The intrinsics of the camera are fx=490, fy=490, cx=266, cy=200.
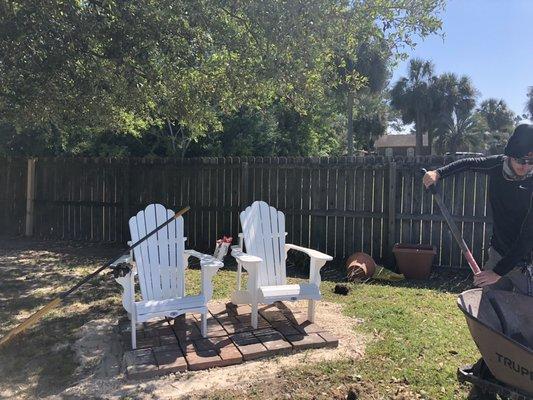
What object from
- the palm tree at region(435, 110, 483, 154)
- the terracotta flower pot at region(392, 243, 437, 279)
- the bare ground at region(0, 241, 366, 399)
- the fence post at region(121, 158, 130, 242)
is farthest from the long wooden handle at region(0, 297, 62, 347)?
the palm tree at region(435, 110, 483, 154)

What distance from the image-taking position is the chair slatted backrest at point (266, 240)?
193 inches

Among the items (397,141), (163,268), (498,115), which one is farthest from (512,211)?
(397,141)

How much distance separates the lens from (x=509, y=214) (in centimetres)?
304

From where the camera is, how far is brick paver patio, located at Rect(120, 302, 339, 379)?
144 inches

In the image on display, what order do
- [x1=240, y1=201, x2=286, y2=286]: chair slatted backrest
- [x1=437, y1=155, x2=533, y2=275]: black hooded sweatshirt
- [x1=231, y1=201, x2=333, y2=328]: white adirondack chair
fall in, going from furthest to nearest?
[x1=240, y1=201, x2=286, y2=286]: chair slatted backrest, [x1=231, y1=201, x2=333, y2=328]: white adirondack chair, [x1=437, y1=155, x2=533, y2=275]: black hooded sweatshirt

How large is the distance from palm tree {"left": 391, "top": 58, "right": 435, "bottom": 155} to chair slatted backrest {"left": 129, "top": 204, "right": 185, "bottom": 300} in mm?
40304

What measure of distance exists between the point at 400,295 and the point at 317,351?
2311 millimetres

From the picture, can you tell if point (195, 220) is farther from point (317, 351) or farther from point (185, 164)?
point (317, 351)

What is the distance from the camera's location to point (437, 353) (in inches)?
156

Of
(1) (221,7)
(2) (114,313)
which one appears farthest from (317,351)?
(1) (221,7)

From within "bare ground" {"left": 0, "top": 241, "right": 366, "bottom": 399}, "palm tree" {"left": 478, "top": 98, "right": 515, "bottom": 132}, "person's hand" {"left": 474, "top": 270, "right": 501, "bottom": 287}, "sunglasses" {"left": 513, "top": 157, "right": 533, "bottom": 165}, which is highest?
"palm tree" {"left": 478, "top": 98, "right": 515, "bottom": 132}

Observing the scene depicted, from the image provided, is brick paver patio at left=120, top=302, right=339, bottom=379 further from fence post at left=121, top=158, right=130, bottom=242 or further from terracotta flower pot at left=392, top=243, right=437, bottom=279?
fence post at left=121, top=158, right=130, bottom=242

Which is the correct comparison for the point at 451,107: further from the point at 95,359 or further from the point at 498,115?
the point at 95,359

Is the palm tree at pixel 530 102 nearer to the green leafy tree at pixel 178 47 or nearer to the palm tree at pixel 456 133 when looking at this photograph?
the palm tree at pixel 456 133
